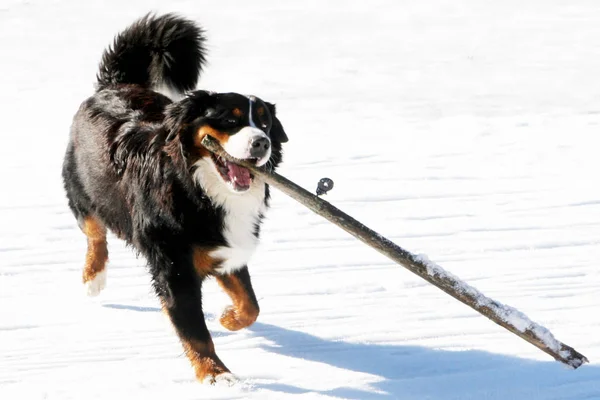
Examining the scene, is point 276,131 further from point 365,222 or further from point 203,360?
point 365,222

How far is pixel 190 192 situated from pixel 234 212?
0.73 ft

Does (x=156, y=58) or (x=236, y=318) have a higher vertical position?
(x=156, y=58)

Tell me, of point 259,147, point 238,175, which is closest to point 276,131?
point 238,175

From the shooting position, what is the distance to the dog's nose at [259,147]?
368 cm

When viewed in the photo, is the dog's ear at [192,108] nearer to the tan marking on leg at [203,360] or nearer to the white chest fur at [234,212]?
the white chest fur at [234,212]

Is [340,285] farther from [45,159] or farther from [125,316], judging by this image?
[45,159]

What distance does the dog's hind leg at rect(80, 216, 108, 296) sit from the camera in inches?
191

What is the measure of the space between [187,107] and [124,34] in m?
1.60

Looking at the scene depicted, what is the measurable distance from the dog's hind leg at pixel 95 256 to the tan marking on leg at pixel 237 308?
82cm

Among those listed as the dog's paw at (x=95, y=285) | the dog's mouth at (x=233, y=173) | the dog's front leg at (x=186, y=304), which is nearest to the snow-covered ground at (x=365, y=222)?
the dog's paw at (x=95, y=285)

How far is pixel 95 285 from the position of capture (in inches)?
191

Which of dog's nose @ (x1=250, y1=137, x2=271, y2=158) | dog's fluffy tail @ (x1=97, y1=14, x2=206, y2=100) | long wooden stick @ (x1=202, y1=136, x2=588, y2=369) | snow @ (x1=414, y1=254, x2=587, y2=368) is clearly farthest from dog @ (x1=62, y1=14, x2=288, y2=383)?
snow @ (x1=414, y1=254, x2=587, y2=368)

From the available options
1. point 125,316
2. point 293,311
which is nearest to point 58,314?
point 125,316

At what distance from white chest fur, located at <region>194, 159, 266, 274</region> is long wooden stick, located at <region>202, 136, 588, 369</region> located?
0.27 metres
